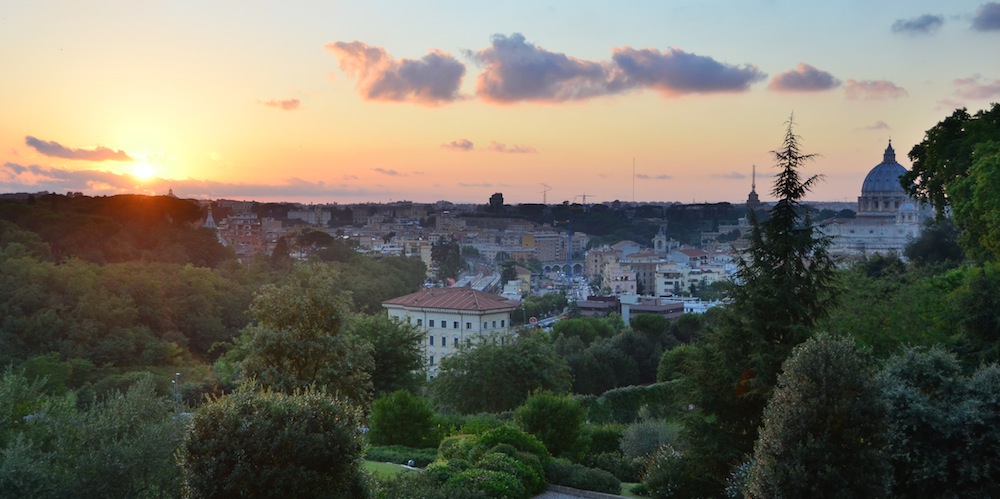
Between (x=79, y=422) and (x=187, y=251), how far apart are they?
164 ft

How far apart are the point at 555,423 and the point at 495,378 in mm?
9242

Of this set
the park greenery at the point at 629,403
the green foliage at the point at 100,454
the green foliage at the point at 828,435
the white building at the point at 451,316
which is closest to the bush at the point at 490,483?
the park greenery at the point at 629,403

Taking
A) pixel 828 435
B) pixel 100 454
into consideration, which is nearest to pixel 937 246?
pixel 828 435

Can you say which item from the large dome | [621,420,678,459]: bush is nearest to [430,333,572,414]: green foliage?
[621,420,678,459]: bush

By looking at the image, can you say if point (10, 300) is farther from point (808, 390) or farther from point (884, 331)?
point (808, 390)

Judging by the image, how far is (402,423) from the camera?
646 inches

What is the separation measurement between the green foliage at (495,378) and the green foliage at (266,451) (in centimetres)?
1722

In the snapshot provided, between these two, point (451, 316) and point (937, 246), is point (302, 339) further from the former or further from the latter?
point (937, 246)

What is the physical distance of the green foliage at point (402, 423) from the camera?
1634 cm

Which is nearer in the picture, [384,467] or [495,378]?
[384,467]

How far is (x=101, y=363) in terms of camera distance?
3428cm

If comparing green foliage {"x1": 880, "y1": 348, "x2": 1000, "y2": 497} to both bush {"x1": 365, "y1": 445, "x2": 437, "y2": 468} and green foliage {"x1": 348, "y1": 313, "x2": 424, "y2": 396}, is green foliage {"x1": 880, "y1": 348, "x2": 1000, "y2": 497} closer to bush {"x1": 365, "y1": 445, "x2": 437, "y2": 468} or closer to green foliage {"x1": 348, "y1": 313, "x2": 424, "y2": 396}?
bush {"x1": 365, "y1": 445, "x2": 437, "y2": 468}

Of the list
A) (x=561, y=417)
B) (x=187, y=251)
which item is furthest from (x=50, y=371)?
(x=187, y=251)

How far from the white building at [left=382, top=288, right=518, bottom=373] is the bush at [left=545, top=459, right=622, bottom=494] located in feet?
88.2
